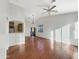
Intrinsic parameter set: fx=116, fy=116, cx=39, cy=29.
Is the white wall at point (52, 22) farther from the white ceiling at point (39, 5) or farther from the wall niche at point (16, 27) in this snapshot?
the wall niche at point (16, 27)

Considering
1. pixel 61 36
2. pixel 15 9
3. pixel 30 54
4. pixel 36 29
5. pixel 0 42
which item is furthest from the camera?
pixel 30 54

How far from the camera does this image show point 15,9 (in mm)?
2324

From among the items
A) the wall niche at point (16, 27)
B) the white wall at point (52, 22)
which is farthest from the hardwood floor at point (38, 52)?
the wall niche at point (16, 27)

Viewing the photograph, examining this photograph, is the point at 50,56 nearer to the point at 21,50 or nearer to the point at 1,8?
the point at 21,50

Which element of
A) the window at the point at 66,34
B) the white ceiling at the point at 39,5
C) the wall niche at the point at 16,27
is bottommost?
the window at the point at 66,34

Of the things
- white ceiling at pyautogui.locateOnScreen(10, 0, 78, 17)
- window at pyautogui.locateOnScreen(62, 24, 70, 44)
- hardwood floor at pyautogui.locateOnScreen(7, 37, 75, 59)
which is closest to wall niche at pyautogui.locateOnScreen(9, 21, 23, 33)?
white ceiling at pyautogui.locateOnScreen(10, 0, 78, 17)

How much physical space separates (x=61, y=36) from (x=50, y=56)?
Result: 3.00 ft

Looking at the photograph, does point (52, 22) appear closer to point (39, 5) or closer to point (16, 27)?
point (39, 5)

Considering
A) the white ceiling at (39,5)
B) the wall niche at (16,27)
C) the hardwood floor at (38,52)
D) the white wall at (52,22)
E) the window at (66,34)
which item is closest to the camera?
the wall niche at (16,27)

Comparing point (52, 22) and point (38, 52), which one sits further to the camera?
point (38, 52)

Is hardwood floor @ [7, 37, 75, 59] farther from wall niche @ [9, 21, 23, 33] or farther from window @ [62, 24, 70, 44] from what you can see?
wall niche @ [9, 21, 23, 33]

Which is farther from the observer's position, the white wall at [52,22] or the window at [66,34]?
the white wall at [52,22]

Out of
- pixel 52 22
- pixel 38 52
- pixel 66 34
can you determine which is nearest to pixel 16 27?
pixel 66 34

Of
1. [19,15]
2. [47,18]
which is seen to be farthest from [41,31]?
[19,15]
